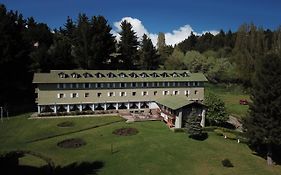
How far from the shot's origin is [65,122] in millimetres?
62344

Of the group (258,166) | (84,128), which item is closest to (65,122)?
(84,128)

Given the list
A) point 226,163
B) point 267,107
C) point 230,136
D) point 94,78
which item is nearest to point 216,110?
point 230,136

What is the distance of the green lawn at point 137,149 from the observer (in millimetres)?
44444

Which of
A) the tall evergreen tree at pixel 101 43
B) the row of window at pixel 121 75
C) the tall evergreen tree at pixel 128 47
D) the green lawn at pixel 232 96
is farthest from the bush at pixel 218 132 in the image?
the tall evergreen tree at pixel 128 47

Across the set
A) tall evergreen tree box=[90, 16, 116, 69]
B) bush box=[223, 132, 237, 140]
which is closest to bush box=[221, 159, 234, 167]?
bush box=[223, 132, 237, 140]

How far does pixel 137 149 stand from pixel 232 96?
67935 millimetres

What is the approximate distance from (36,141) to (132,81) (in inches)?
1116

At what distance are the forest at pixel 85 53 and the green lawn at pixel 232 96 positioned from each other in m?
4.15

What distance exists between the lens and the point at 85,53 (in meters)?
90.7

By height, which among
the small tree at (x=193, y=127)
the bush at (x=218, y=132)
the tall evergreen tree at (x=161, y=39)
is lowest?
the bush at (x=218, y=132)

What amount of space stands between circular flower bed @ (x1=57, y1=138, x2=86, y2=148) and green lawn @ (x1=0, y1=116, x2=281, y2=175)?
1.06 meters

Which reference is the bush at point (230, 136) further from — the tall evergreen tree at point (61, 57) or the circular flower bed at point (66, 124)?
the tall evergreen tree at point (61, 57)

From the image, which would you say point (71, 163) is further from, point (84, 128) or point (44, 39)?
point (44, 39)

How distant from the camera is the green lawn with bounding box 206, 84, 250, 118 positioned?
83.2m
